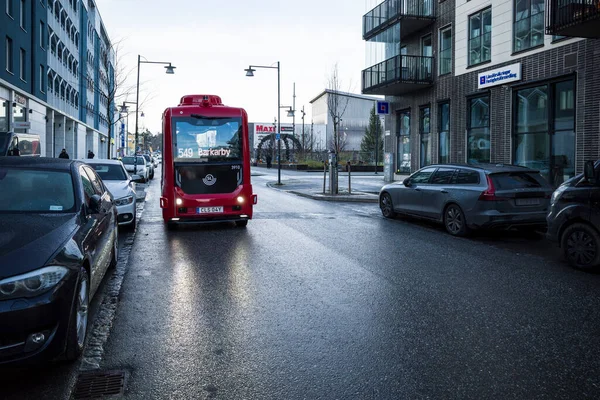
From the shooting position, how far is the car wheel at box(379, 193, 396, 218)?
14.2 m

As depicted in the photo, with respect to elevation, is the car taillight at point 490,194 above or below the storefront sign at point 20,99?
A: below

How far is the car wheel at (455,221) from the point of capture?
1106 cm

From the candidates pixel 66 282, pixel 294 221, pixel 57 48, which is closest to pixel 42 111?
pixel 57 48

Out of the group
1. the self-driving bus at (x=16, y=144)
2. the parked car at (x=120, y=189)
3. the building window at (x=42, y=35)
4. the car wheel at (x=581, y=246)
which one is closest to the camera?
the car wheel at (x=581, y=246)

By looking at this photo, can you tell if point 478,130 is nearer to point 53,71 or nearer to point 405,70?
point 405,70

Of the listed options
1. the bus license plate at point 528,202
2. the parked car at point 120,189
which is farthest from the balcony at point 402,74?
the parked car at point 120,189

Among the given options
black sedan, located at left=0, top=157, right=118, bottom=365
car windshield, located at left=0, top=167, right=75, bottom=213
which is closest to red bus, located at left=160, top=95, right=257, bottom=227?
black sedan, located at left=0, top=157, right=118, bottom=365

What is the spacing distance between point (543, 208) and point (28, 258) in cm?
935

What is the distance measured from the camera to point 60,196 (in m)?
5.30

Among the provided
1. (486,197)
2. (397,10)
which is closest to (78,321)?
(486,197)

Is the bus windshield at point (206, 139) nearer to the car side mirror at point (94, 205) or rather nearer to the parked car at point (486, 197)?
the parked car at point (486, 197)

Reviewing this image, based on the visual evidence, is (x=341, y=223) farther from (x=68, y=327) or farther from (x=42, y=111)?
(x=42, y=111)

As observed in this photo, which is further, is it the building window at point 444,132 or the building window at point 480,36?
the building window at point 444,132

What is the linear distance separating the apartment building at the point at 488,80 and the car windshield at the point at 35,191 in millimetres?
13231
